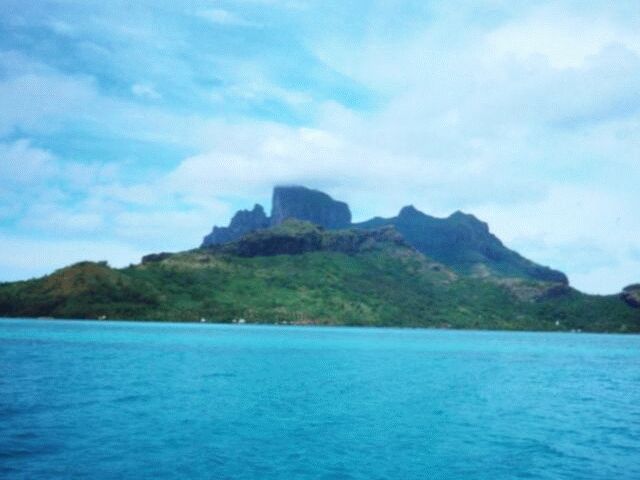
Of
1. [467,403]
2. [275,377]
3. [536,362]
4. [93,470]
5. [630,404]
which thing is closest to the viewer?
[93,470]

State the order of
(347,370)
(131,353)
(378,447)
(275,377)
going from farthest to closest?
1. (131,353)
2. (347,370)
3. (275,377)
4. (378,447)

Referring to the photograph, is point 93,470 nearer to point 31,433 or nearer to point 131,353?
point 31,433

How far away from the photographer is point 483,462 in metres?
37.6

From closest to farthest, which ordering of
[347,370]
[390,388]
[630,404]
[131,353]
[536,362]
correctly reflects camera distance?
1. [630,404]
2. [390,388]
3. [347,370]
4. [131,353]
5. [536,362]

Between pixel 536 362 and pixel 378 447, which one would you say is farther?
pixel 536 362

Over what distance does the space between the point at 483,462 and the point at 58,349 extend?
337 ft

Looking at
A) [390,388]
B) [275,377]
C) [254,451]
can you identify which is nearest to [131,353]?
[275,377]

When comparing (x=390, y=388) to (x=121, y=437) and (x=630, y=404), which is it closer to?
(x=630, y=404)

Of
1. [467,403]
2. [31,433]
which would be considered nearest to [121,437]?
[31,433]

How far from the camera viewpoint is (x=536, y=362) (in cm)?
12775

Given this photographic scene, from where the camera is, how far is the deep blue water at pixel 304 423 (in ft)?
115

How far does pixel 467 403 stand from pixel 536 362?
241ft

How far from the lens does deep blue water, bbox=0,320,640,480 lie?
115ft

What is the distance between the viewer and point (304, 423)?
1893 inches
